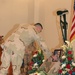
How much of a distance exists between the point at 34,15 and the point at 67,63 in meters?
3.48

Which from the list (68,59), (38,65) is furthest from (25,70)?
(68,59)

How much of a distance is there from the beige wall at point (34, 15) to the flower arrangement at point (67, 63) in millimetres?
2557

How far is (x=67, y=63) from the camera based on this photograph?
287 centimetres

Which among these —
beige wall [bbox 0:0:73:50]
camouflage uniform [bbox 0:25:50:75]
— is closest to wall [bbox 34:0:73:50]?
beige wall [bbox 0:0:73:50]

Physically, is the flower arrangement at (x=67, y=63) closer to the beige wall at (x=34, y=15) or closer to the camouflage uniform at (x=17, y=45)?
the camouflage uniform at (x=17, y=45)

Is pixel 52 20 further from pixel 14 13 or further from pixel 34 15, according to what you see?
pixel 14 13

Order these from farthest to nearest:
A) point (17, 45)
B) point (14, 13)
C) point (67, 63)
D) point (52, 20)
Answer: point (14, 13), point (52, 20), point (17, 45), point (67, 63)

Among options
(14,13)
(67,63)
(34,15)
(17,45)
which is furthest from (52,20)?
(67,63)

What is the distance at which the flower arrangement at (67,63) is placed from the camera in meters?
2.81

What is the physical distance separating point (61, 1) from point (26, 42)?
1.69 metres

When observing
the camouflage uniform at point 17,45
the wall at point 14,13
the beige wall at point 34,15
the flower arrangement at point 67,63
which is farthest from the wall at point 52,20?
the flower arrangement at point 67,63

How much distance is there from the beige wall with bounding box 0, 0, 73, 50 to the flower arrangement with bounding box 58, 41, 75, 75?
256 cm

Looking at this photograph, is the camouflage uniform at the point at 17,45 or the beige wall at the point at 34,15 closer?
the camouflage uniform at the point at 17,45

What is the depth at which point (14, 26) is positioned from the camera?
20.2 ft
